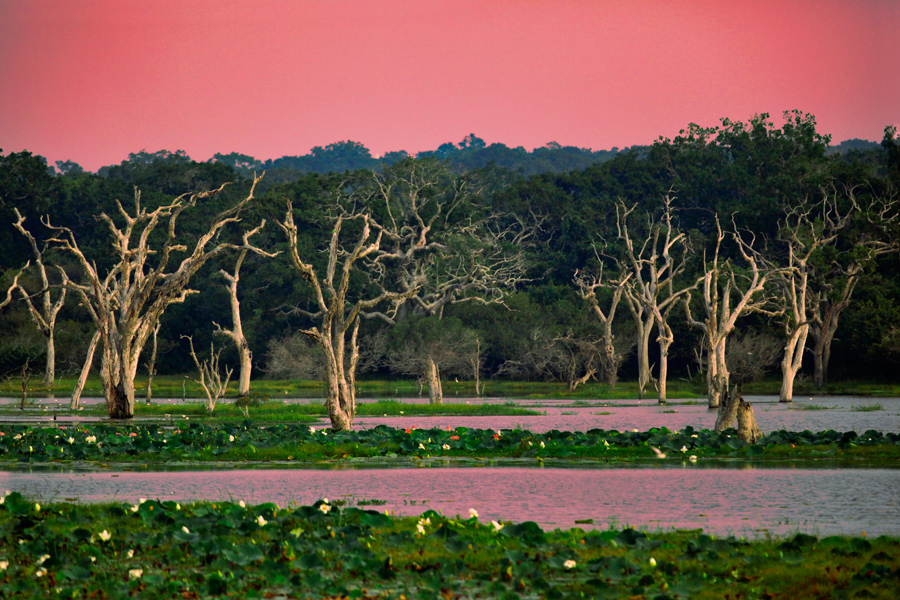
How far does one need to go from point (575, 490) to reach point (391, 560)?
6879 millimetres

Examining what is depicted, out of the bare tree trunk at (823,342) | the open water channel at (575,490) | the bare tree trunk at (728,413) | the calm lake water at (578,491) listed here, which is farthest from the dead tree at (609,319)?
the calm lake water at (578,491)

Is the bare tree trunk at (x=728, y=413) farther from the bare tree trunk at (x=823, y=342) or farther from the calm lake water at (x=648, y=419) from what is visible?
the bare tree trunk at (x=823, y=342)

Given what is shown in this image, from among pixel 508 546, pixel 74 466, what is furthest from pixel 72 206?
pixel 508 546

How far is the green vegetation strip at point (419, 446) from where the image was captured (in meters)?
21.6

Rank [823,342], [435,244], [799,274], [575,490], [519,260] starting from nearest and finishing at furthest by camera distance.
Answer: [575,490] < [799,274] < [823,342] < [435,244] < [519,260]

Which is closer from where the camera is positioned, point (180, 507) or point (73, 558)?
point (73, 558)

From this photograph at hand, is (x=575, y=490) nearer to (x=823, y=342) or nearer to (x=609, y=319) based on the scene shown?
(x=609, y=319)

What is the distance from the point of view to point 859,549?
32.6 feet

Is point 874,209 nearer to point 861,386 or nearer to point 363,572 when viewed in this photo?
point 861,386

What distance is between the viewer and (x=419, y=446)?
2230cm

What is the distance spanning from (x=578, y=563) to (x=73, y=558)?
16.2ft

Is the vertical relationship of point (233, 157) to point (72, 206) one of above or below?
above

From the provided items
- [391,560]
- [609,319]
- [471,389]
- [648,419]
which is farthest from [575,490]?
[471,389]

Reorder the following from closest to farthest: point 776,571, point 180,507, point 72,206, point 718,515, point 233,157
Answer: point 776,571 → point 180,507 → point 718,515 → point 72,206 → point 233,157
